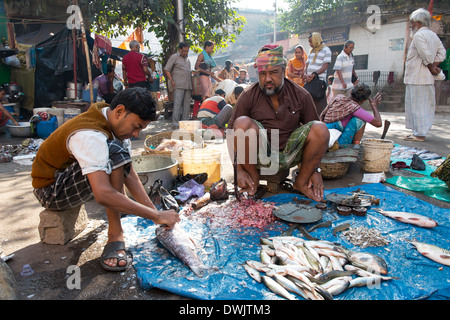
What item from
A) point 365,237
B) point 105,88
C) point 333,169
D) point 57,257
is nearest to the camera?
point 57,257

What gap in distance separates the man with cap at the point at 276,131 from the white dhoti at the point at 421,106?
338 cm

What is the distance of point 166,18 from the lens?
8.60m

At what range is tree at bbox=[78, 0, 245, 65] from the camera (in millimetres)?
8328

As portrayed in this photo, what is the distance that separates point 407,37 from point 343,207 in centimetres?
1432

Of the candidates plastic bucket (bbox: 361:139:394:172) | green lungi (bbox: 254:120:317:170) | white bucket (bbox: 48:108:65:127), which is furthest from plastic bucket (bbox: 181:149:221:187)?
white bucket (bbox: 48:108:65:127)

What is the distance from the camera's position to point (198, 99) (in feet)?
29.2

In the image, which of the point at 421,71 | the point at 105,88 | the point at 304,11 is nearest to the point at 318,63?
the point at 421,71

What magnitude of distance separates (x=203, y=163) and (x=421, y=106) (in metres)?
4.37

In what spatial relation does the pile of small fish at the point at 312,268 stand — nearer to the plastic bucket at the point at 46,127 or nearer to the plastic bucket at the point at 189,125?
the plastic bucket at the point at 189,125

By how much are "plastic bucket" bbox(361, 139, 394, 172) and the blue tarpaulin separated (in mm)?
998

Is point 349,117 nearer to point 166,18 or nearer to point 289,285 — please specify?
point 289,285

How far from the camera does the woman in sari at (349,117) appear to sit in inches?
157
